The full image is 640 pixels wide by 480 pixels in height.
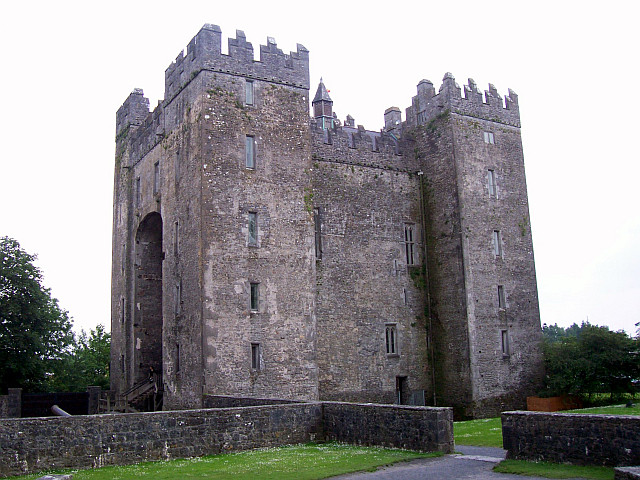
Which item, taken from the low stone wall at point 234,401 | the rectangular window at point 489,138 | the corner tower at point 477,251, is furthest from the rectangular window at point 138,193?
the rectangular window at point 489,138

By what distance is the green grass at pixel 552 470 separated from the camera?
39.3ft

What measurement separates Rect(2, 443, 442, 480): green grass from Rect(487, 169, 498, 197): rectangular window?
17.6 metres

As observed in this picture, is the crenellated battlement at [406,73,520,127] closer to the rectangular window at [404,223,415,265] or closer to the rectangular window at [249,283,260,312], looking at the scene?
the rectangular window at [404,223,415,265]

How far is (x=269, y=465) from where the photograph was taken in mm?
13711

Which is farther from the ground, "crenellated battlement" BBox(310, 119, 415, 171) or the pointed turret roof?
the pointed turret roof

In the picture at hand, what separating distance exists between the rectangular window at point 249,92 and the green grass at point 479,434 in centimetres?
1429

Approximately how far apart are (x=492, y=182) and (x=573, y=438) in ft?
62.4

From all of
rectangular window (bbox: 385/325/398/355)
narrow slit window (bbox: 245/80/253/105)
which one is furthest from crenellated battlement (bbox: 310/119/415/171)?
rectangular window (bbox: 385/325/398/355)

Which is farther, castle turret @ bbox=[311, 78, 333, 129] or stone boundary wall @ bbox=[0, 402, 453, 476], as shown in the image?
castle turret @ bbox=[311, 78, 333, 129]

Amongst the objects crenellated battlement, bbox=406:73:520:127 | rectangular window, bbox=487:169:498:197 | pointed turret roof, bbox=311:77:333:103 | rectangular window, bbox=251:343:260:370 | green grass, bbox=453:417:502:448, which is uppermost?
pointed turret roof, bbox=311:77:333:103

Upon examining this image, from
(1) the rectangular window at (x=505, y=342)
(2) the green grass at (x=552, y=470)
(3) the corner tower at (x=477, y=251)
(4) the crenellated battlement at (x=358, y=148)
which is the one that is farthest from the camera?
(4) the crenellated battlement at (x=358, y=148)

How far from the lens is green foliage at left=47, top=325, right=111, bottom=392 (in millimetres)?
40109

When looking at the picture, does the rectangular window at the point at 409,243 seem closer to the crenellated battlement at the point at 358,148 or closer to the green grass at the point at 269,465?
the crenellated battlement at the point at 358,148

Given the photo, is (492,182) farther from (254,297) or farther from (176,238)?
(176,238)
